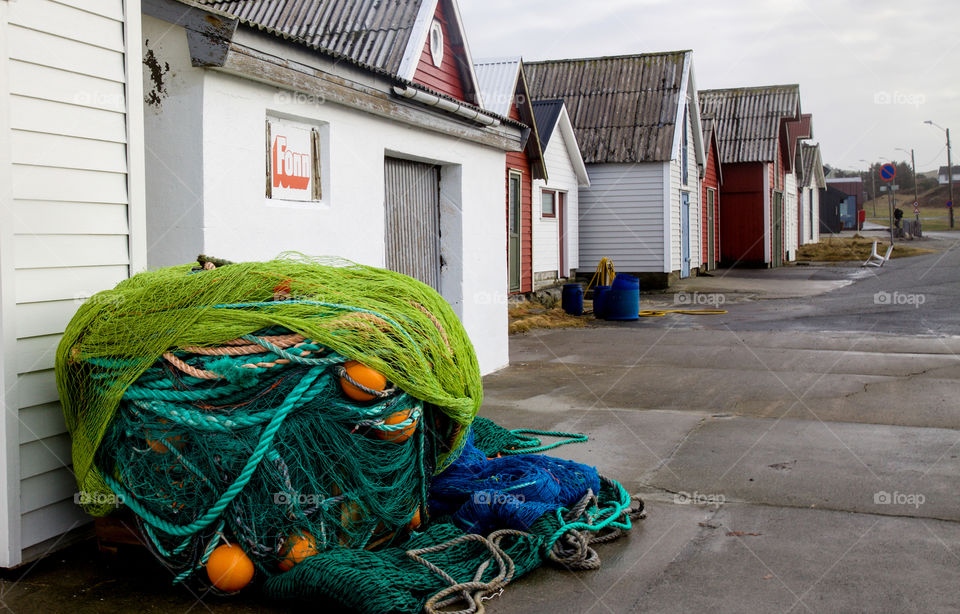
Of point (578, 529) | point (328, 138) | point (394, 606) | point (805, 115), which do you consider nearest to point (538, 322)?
point (328, 138)

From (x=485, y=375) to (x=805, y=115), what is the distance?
1566 inches

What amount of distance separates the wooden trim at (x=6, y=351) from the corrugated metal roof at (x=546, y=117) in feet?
52.6

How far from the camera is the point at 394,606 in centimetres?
354

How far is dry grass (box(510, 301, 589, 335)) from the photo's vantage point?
610 inches

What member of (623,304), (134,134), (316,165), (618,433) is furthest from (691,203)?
(134,134)

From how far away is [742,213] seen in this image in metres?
33.3

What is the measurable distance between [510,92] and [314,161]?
1146cm

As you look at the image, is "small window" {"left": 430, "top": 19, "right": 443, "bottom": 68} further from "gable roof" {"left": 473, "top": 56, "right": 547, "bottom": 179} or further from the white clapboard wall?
the white clapboard wall

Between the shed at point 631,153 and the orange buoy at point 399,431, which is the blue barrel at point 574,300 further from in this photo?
the orange buoy at point 399,431

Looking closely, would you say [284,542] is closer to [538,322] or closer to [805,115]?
[538,322]

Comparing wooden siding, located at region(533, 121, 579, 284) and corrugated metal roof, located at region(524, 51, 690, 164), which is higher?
corrugated metal roof, located at region(524, 51, 690, 164)

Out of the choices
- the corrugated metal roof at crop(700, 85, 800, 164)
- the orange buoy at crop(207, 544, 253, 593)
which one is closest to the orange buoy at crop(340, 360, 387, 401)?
the orange buoy at crop(207, 544, 253, 593)

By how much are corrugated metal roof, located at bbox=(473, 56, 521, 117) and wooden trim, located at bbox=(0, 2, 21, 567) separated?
45.3 ft

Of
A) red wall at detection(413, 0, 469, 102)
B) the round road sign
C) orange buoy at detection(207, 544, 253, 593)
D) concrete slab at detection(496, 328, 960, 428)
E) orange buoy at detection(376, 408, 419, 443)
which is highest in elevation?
red wall at detection(413, 0, 469, 102)
